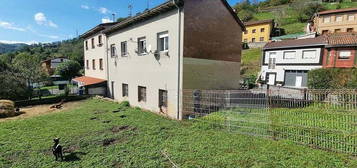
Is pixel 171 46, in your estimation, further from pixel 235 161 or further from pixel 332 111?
pixel 332 111

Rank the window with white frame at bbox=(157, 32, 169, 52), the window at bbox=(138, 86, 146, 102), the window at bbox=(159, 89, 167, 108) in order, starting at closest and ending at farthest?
the window with white frame at bbox=(157, 32, 169, 52) < the window at bbox=(159, 89, 167, 108) < the window at bbox=(138, 86, 146, 102)

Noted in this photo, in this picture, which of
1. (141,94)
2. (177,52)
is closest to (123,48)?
(141,94)

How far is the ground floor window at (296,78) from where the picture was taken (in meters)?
22.6

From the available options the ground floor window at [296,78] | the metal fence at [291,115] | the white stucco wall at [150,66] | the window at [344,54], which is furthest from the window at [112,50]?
the window at [344,54]

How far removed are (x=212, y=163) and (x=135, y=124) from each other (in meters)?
4.97

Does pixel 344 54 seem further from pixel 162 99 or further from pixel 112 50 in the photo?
pixel 112 50

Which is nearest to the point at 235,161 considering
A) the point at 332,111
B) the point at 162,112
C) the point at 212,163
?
the point at 212,163

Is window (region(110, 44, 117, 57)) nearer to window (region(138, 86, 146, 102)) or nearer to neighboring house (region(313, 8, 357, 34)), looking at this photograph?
window (region(138, 86, 146, 102))

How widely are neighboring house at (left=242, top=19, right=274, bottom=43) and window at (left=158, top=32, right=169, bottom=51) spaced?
133 feet

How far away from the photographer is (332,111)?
5.30m

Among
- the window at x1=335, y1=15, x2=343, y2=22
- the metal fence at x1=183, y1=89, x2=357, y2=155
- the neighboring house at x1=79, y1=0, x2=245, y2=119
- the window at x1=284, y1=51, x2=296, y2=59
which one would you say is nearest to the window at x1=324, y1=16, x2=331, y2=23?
the window at x1=335, y1=15, x2=343, y2=22

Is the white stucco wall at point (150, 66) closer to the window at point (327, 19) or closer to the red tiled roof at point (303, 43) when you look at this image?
the red tiled roof at point (303, 43)

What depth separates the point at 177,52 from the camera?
9.30 metres

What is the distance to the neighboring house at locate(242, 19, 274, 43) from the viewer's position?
→ 4369 centimetres
